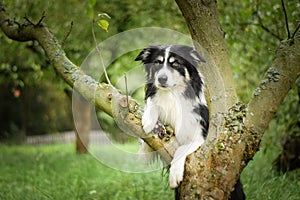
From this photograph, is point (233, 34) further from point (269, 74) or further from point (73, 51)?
point (73, 51)

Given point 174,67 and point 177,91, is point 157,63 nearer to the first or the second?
point 174,67

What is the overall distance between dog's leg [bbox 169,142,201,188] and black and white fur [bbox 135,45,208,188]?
0.22 metres

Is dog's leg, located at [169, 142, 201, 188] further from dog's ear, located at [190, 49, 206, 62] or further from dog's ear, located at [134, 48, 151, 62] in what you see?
dog's ear, located at [134, 48, 151, 62]

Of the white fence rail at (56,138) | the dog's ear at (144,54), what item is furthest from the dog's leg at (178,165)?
the white fence rail at (56,138)

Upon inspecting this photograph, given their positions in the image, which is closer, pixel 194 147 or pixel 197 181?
pixel 197 181

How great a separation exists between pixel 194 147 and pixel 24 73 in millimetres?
7707

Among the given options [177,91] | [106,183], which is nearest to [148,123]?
[177,91]

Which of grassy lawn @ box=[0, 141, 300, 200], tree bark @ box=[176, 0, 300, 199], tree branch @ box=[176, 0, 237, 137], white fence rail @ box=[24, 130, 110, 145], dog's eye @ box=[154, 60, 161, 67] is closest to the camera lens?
tree bark @ box=[176, 0, 300, 199]

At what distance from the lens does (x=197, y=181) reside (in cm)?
260

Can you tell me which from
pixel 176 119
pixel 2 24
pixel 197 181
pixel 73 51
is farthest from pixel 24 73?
pixel 197 181

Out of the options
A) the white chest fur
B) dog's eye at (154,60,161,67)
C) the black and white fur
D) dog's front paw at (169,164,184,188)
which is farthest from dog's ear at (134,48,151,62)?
dog's front paw at (169,164,184,188)

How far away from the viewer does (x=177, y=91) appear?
10.7ft

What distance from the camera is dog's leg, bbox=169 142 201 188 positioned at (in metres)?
2.68

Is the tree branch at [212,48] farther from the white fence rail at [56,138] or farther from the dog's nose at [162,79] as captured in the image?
the white fence rail at [56,138]
